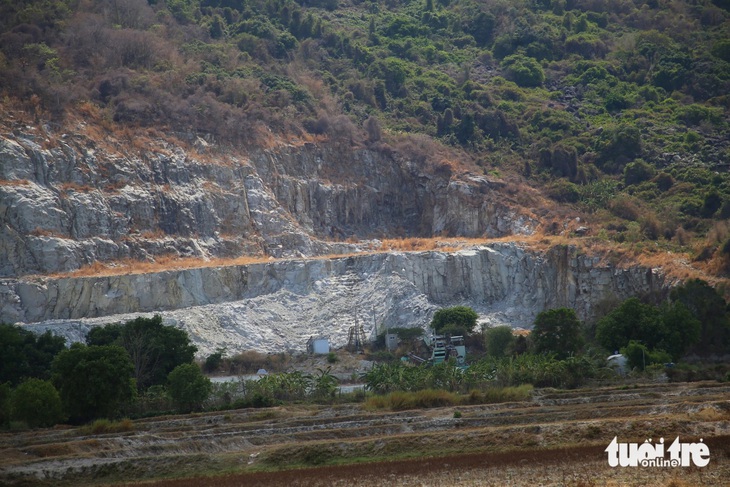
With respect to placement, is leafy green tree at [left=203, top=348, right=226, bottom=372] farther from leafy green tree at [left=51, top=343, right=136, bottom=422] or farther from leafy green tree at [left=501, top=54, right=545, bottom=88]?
leafy green tree at [left=501, top=54, right=545, bottom=88]

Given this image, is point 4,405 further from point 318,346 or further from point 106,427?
point 318,346

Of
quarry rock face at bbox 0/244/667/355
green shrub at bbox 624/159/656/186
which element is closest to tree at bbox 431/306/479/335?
quarry rock face at bbox 0/244/667/355

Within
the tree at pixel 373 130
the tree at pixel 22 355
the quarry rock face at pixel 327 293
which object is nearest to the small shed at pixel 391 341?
the quarry rock face at pixel 327 293

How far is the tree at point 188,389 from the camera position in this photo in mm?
68250

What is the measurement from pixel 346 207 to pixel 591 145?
84.1ft

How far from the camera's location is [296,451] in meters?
49.4

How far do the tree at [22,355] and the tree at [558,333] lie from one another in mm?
30486

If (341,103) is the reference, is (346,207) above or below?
below

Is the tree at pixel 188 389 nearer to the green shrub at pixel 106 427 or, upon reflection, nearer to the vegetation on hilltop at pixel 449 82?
the green shrub at pixel 106 427

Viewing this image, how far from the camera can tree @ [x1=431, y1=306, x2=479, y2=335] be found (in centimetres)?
8606

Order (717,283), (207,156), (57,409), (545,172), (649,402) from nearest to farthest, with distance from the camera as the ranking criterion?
(649,402), (57,409), (717,283), (207,156), (545,172)

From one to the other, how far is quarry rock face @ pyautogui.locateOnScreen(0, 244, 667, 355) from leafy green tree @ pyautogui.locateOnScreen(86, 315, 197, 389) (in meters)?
3.54

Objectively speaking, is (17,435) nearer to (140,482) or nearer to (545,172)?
(140,482)

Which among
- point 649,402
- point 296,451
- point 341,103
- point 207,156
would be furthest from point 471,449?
point 341,103
